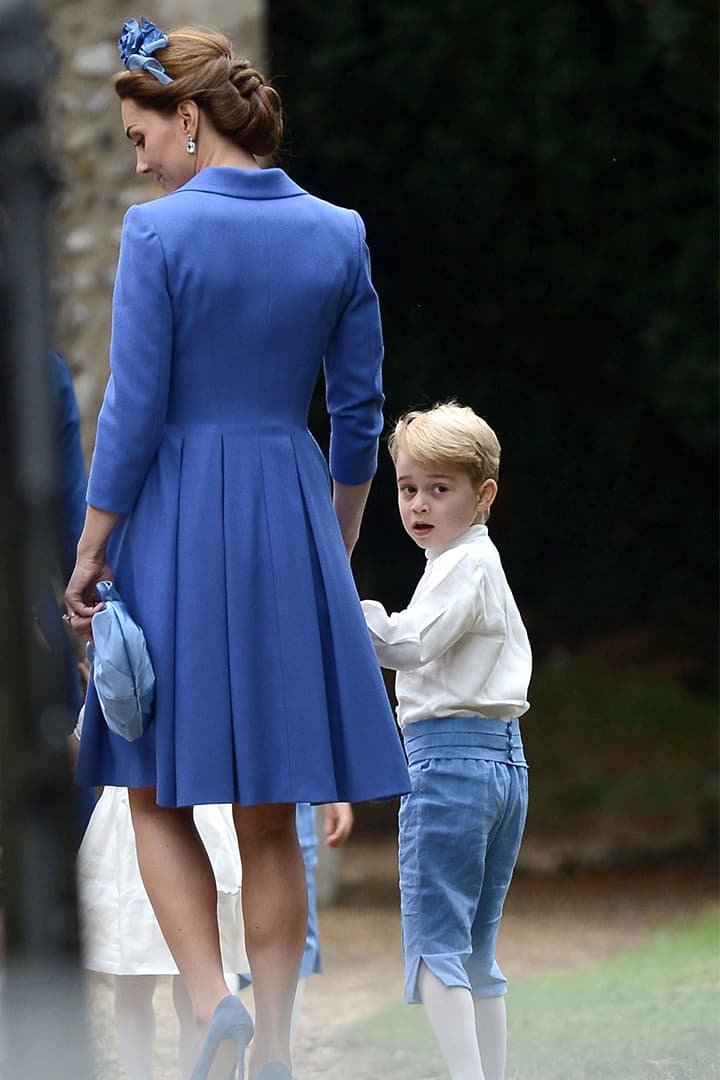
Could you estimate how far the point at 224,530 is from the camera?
2674 mm

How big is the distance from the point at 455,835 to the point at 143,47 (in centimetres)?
124

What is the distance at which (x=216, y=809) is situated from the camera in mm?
3398

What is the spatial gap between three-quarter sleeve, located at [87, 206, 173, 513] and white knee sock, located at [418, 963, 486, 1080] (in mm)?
879

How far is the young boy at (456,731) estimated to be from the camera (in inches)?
110

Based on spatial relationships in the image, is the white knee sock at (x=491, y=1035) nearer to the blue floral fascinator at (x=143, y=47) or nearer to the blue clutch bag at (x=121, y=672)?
the blue clutch bag at (x=121, y=672)

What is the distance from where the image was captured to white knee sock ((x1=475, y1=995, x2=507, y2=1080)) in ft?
9.60

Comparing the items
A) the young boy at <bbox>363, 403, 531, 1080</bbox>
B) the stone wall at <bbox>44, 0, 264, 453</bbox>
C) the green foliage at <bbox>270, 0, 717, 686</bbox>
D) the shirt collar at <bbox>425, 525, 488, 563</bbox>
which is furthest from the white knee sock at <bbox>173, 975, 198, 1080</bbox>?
the green foliage at <bbox>270, 0, 717, 686</bbox>

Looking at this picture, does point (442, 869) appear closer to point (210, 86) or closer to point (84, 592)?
point (84, 592)

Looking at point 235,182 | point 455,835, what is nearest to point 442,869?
point 455,835

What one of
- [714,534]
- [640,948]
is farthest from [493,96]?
[640,948]

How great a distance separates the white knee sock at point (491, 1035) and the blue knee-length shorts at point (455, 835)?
0.08 feet

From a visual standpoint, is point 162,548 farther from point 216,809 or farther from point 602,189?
point 602,189

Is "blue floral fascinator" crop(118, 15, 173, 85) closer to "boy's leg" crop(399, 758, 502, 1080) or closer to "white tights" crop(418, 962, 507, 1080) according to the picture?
"boy's leg" crop(399, 758, 502, 1080)

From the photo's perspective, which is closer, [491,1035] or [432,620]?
[432,620]
